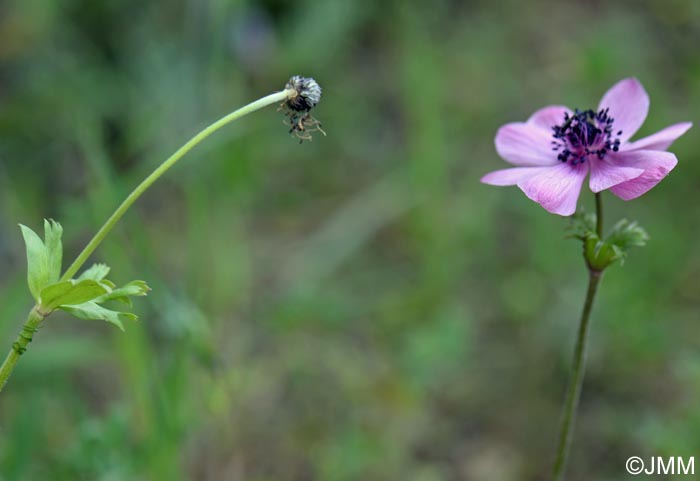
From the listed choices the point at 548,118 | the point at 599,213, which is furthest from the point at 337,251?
the point at 599,213

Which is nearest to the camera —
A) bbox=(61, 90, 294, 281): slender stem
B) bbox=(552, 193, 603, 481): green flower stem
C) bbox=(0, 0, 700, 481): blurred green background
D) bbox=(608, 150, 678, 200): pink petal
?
bbox=(61, 90, 294, 281): slender stem

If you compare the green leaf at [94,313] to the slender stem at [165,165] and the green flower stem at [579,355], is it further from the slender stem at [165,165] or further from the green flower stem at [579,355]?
the green flower stem at [579,355]

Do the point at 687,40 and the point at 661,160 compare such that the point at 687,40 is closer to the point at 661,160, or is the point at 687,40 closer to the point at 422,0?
the point at 422,0

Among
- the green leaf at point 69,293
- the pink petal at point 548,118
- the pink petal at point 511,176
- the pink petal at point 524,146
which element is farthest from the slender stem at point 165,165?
the pink petal at point 548,118

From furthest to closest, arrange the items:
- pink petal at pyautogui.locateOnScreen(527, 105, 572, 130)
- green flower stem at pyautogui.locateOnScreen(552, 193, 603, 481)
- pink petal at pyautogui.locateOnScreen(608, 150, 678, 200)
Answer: pink petal at pyautogui.locateOnScreen(527, 105, 572, 130) → green flower stem at pyautogui.locateOnScreen(552, 193, 603, 481) → pink petal at pyautogui.locateOnScreen(608, 150, 678, 200)

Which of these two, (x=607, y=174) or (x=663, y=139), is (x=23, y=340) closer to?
(x=607, y=174)

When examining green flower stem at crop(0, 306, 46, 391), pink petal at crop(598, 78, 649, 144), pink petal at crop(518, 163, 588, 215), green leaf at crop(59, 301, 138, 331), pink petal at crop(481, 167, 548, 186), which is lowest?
green flower stem at crop(0, 306, 46, 391)

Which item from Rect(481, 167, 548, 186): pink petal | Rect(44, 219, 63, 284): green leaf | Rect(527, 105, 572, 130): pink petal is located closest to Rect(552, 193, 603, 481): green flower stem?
Rect(481, 167, 548, 186): pink petal

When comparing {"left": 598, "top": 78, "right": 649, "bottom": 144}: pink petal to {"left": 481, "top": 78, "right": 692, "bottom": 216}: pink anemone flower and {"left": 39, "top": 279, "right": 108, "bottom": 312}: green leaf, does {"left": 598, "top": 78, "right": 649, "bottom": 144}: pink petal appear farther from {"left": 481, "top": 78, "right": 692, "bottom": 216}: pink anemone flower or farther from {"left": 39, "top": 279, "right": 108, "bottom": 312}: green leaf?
{"left": 39, "top": 279, "right": 108, "bottom": 312}: green leaf
